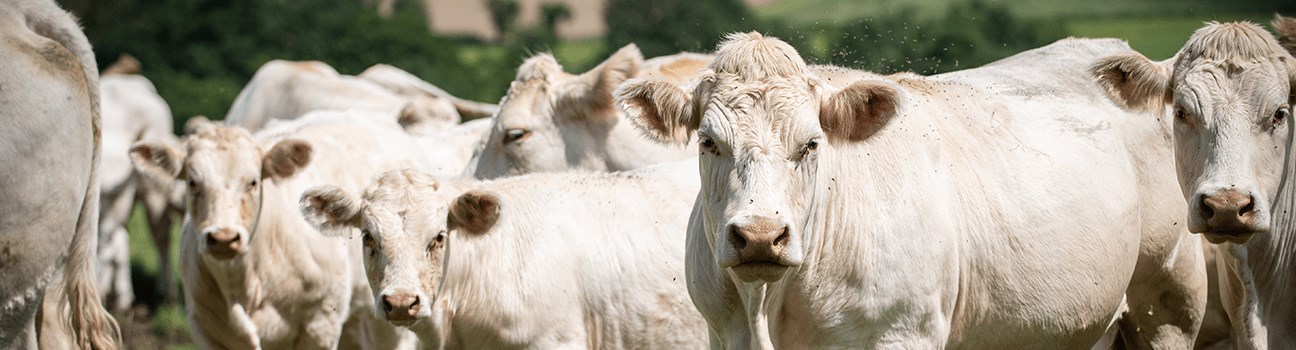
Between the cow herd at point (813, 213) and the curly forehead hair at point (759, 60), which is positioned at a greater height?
the curly forehead hair at point (759, 60)

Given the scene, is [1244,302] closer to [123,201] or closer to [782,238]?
[782,238]

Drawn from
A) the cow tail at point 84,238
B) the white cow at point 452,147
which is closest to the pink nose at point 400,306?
the cow tail at point 84,238

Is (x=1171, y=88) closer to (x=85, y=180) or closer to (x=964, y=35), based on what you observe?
(x=85, y=180)

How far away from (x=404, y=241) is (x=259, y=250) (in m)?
2.69

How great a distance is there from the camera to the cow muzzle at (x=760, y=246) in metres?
4.34

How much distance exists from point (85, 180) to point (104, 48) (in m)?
38.4

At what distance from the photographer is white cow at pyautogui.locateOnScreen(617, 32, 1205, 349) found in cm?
463

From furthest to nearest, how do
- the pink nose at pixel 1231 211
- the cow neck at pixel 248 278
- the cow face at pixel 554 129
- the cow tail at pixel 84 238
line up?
the cow face at pixel 554 129
the cow neck at pixel 248 278
the cow tail at pixel 84 238
the pink nose at pixel 1231 211

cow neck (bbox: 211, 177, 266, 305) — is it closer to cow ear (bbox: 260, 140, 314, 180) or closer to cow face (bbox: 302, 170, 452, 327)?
cow ear (bbox: 260, 140, 314, 180)

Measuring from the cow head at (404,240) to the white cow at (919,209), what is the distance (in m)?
1.42

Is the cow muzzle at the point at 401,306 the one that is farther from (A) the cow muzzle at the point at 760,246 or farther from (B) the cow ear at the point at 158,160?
(B) the cow ear at the point at 158,160

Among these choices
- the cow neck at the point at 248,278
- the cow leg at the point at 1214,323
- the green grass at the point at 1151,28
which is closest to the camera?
the cow leg at the point at 1214,323

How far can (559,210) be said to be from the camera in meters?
6.82

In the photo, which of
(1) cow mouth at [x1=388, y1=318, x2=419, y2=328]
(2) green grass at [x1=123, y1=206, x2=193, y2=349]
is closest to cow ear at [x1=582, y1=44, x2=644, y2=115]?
(1) cow mouth at [x1=388, y1=318, x2=419, y2=328]
